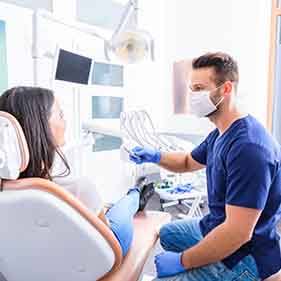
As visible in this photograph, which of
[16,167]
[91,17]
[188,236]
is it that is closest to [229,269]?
[188,236]

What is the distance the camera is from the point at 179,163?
1.69m

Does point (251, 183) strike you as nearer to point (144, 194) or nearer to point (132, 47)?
point (144, 194)

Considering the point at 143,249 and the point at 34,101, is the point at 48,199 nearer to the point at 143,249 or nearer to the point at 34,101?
the point at 34,101

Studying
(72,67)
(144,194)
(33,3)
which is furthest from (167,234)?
(33,3)

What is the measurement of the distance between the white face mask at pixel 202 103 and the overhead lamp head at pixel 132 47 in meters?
0.46

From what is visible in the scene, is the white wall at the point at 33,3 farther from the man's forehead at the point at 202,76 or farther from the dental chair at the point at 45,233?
the dental chair at the point at 45,233

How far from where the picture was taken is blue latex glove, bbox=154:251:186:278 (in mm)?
1200

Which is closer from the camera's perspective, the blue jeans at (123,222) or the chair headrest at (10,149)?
the chair headrest at (10,149)

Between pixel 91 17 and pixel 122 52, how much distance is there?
172 centimetres

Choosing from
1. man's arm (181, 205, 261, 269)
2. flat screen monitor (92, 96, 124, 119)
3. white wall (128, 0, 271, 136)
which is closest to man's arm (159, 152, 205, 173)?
man's arm (181, 205, 261, 269)

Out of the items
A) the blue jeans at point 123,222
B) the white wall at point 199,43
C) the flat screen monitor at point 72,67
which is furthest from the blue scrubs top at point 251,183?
the white wall at point 199,43

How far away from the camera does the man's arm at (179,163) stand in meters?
1.68

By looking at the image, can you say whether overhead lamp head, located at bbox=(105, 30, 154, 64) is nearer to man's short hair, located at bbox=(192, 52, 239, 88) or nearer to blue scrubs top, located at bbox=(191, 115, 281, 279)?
man's short hair, located at bbox=(192, 52, 239, 88)

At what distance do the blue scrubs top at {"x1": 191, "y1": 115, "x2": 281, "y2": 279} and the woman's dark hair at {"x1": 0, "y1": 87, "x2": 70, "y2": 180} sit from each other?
59 cm
